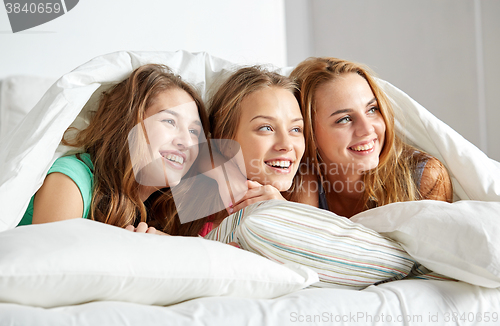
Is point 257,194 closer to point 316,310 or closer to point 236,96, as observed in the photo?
point 236,96

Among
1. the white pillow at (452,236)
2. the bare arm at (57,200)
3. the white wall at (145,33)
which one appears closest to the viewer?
the white pillow at (452,236)

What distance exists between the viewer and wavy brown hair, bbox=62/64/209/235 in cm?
100

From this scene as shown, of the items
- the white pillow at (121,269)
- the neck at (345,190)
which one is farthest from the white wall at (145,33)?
the white pillow at (121,269)

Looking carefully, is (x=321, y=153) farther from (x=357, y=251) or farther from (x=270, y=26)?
(x=270, y=26)

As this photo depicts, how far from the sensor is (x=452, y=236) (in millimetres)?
682

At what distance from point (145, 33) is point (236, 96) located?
0.78 metres

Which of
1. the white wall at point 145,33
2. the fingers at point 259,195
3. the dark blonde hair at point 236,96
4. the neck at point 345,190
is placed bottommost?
the neck at point 345,190

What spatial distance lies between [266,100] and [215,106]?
197 millimetres

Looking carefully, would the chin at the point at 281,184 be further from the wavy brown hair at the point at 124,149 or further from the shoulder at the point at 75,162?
the shoulder at the point at 75,162

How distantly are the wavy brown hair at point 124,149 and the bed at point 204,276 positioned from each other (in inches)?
6.1

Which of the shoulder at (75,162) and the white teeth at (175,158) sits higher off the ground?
the shoulder at (75,162)

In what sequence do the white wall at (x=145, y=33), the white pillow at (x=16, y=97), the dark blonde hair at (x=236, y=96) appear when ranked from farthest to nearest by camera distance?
the white wall at (x=145, y=33) < the white pillow at (x=16, y=97) < the dark blonde hair at (x=236, y=96)

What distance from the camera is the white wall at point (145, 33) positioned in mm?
1451

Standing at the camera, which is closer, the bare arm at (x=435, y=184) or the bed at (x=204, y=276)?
the bed at (x=204, y=276)
